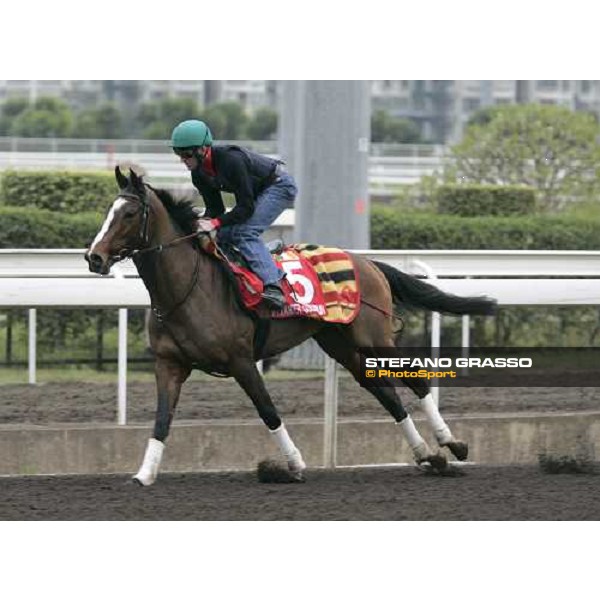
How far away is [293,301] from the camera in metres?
8.30

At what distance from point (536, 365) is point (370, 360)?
2728mm

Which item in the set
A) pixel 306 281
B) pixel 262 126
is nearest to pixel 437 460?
pixel 306 281

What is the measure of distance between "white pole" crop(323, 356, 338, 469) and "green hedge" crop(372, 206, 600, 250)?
5.38 meters

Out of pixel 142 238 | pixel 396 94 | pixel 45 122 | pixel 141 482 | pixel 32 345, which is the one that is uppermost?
pixel 396 94

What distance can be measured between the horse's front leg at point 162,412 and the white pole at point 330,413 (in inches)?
58.1

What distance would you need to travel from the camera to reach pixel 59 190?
1432cm

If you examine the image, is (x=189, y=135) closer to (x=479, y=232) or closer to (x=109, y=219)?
(x=109, y=219)

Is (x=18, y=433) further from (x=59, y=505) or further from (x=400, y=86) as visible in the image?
(x=400, y=86)

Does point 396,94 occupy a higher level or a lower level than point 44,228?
higher

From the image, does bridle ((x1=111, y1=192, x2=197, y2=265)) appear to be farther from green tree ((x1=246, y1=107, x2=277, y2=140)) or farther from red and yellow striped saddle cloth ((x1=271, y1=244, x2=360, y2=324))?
green tree ((x1=246, y1=107, x2=277, y2=140))

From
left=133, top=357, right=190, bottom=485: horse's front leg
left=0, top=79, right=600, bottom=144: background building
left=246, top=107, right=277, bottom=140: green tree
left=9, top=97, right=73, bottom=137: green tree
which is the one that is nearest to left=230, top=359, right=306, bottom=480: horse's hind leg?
left=133, top=357, right=190, bottom=485: horse's front leg

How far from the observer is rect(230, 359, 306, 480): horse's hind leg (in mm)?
8055

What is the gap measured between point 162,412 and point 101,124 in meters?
34.8

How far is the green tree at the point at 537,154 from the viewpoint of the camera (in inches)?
699
